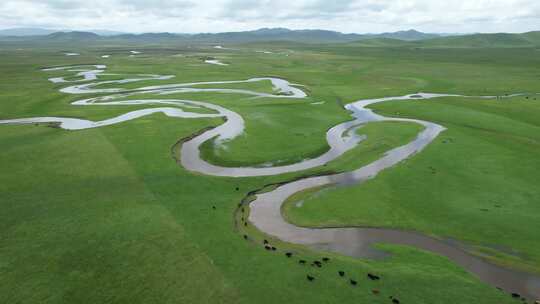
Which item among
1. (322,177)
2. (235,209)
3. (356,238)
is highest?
(322,177)

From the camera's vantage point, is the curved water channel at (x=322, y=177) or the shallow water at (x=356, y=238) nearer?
the shallow water at (x=356, y=238)

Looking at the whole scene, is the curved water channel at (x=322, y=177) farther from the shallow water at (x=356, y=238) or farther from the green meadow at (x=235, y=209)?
the green meadow at (x=235, y=209)

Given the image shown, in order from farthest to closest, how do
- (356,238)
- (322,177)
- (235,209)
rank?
(322,177)
(235,209)
(356,238)

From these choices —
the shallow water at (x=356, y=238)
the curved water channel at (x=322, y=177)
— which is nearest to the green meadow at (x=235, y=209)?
the shallow water at (x=356, y=238)

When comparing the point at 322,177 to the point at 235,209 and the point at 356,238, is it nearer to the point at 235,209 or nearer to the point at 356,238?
the point at 235,209

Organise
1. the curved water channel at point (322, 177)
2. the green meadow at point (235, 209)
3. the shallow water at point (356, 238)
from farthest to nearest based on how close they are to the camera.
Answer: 1. the curved water channel at point (322, 177)
2. the shallow water at point (356, 238)
3. the green meadow at point (235, 209)

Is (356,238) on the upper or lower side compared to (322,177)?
lower

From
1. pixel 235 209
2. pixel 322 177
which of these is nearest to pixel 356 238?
pixel 235 209
